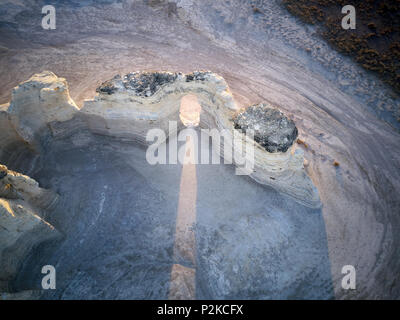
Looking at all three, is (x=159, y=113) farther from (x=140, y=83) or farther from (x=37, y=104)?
(x=37, y=104)

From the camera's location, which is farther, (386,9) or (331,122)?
(386,9)

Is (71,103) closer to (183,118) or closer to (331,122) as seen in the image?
(183,118)

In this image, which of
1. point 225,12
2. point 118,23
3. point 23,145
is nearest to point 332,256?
point 23,145

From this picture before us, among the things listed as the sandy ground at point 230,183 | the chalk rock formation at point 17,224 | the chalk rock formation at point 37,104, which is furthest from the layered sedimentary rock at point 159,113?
the chalk rock formation at point 17,224

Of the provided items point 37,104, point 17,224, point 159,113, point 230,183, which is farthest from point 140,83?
point 17,224

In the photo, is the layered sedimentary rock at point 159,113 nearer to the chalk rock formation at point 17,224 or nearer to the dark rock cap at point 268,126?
the dark rock cap at point 268,126

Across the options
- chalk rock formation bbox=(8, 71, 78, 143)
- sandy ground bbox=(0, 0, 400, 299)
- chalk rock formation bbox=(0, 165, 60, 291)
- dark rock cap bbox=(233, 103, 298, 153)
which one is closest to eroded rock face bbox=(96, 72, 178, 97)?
chalk rock formation bbox=(8, 71, 78, 143)
